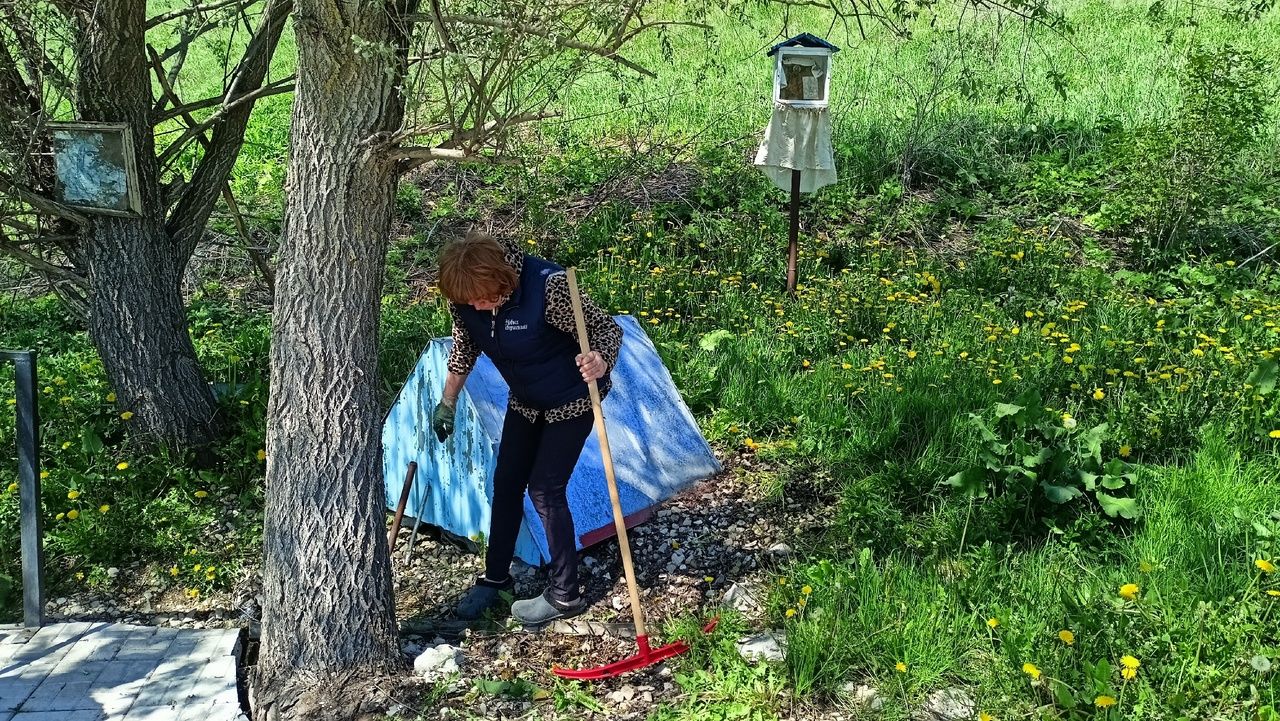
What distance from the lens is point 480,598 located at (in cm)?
430

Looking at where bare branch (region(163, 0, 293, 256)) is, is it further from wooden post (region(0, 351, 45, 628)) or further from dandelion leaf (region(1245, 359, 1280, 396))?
dandelion leaf (region(1245, 359, 1280, 396))

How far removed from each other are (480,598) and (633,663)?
0.83 metres

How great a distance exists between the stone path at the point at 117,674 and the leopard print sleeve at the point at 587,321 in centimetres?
180

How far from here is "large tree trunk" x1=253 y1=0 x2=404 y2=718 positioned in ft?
11.5

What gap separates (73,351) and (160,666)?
372cm

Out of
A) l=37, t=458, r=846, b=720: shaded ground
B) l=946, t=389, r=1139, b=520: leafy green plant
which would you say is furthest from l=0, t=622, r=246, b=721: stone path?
l=946, t=389, r=1139, b=520: leafy green plant

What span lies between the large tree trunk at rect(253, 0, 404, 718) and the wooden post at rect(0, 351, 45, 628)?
3.32ft

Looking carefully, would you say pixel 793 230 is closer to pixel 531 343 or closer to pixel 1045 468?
pixel 1045 468

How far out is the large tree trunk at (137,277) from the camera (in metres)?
4.88

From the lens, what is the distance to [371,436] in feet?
12.6

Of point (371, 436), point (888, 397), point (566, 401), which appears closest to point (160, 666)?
point (371, 436)

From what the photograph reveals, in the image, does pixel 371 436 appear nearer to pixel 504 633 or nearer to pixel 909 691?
pixel 504 633

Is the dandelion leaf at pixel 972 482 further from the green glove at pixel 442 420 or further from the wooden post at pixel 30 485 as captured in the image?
the wooden post at pixel 30 485

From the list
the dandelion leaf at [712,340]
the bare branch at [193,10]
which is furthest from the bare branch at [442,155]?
the dandelion leaf at [712,340]
